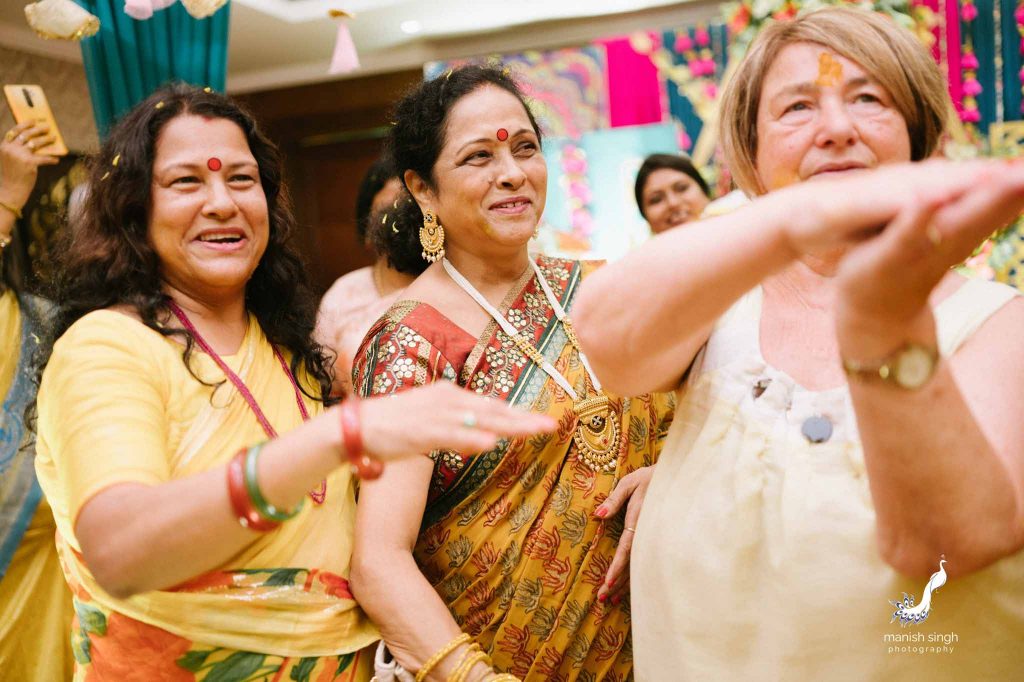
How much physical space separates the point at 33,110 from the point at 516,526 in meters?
1.84

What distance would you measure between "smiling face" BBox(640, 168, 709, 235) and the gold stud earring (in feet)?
6.89

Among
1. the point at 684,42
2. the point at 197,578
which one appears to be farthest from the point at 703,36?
the point at 197,578

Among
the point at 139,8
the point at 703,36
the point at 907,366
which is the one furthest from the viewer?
the point at 703,36

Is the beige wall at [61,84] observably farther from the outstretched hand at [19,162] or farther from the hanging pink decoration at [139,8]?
the hanging pink decoration at [139,8]

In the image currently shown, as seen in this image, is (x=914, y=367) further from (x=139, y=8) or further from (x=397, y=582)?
(x=139, y=8)

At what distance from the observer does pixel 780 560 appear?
102cm

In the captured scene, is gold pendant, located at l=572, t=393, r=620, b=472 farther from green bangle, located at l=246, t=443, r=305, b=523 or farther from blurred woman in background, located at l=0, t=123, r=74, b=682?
blurred woman in background, located at l=0, t=123, r=74, b=682

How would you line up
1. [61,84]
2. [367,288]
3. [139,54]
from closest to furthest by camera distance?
[139,54] → [367,288] → [61,84]

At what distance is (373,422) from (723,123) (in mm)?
805

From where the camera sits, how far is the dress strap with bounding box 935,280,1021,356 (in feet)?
3.30

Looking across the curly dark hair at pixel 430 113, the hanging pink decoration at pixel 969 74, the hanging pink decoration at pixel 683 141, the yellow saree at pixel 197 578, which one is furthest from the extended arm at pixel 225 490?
the hanging pink decoration at pixel 969 74

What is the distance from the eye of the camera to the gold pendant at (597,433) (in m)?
1.54

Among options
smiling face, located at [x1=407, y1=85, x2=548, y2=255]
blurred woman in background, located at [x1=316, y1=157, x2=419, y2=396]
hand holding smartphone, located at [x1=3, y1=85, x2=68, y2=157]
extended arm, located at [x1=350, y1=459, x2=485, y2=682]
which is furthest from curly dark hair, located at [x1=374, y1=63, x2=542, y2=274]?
hand holding smartphone, located at [x1=3, y1=85, x2=68, y2=157]

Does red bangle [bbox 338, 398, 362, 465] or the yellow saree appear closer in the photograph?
red bangle [bbox 338, 398, 362, 465]
